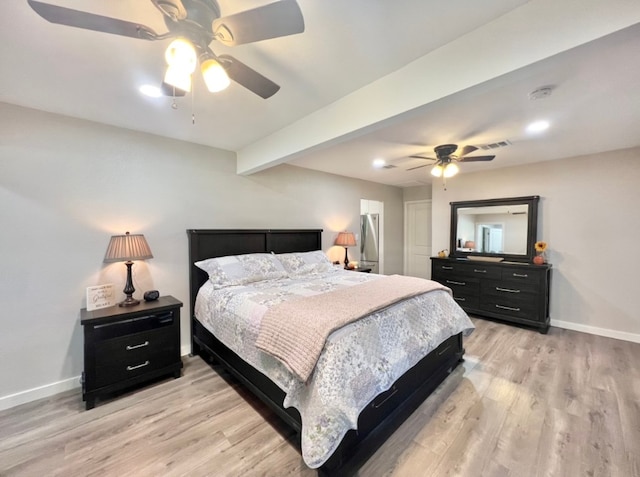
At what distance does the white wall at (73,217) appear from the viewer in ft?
7.10

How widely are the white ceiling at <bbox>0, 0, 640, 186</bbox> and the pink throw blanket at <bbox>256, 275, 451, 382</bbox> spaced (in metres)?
1.29

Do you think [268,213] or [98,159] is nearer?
[98,159]

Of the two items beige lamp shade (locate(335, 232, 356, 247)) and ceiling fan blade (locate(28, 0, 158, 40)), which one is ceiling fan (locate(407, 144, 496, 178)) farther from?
ceiling fan blade (locate(28, 0, 158, 40))

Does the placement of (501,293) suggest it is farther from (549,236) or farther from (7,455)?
(7,455)

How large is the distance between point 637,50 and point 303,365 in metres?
2.56

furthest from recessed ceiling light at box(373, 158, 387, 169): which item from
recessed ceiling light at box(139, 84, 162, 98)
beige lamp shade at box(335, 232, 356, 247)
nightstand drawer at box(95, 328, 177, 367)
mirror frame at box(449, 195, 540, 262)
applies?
nightstand drawer at box(95, 328, 177, 367)

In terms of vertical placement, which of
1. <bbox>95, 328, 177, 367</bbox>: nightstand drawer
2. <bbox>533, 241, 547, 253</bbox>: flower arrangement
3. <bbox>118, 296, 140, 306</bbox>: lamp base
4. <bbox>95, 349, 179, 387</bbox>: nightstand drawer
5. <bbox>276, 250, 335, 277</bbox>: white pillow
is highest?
<bbox>533, 241, 547, 253</bbox>: flower arrangement

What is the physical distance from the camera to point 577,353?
2992mm

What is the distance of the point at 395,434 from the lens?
1868 millimetres

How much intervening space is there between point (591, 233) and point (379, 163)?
292 cm

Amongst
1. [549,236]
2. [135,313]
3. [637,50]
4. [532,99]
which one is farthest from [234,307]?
[549,236]

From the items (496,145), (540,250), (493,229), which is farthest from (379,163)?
(540,250)

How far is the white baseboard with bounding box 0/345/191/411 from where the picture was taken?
7.04ft

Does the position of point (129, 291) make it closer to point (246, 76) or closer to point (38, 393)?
point (38, 393)
